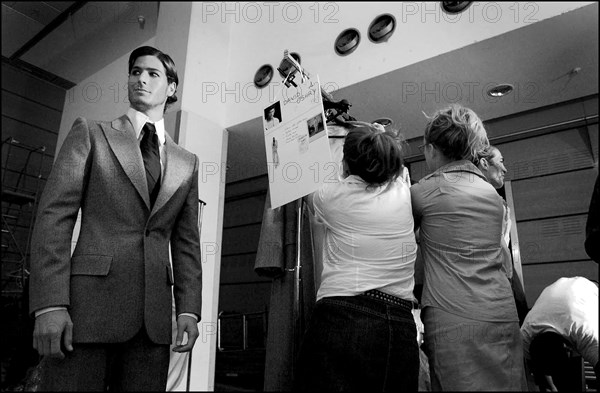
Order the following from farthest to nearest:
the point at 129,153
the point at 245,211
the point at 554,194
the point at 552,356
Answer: the point at 245,211, the point at 554,194, the point at 552,356, the point at 129,153

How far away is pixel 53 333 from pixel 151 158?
0.47 metres

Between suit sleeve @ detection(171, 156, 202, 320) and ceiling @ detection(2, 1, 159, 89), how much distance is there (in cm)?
212

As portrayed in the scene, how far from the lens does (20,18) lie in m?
3.37

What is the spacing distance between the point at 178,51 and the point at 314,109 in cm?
219

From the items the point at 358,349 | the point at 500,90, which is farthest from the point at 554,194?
the point at 358,349

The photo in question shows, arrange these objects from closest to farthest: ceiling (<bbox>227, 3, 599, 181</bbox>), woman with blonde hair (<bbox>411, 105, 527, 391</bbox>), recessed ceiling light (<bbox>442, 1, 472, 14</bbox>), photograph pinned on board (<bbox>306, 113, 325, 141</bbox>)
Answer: woman with blonde hair (<bbox>411, 105, 527, 391</bbox>) → photograph pinned on board (<bbox>306, 113, 325, 141</bbox>) → ceiling (<bbox>227, 3, 599, 181</bbox>) → recessed ceiling light (<bbox>442, 1, 472, 14</bbox>)

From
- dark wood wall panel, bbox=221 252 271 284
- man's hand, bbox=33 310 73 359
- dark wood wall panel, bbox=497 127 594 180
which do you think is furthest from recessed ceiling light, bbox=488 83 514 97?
man's hand, bbox=33 310 73 359

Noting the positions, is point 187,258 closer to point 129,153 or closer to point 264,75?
point 129,153

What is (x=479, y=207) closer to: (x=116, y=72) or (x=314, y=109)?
(x=314, y=109)

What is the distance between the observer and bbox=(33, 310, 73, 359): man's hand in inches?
36.9

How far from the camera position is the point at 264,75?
3.41 metres

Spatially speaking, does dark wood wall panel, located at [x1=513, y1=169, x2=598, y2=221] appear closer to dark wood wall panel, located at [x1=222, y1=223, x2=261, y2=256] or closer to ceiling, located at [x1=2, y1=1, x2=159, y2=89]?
dark wood wall panel, located at [x1=222, y1=223, x2=261, y2=256]

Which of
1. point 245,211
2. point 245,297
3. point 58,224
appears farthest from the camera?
point 245,211

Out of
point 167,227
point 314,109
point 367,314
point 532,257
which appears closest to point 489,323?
point 367,314
